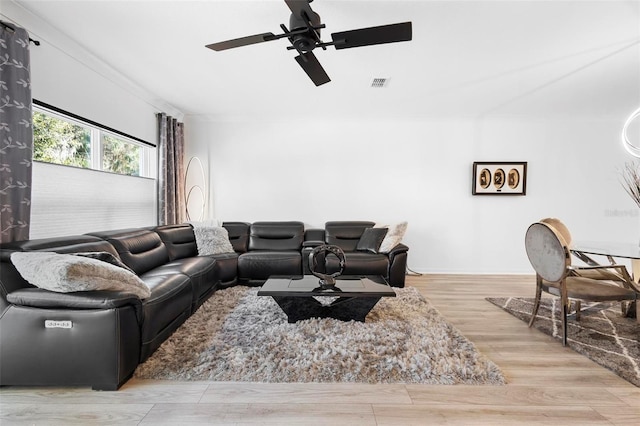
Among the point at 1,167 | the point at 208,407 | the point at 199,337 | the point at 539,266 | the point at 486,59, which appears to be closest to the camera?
the point at 208,407

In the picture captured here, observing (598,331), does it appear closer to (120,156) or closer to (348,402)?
(348,402)

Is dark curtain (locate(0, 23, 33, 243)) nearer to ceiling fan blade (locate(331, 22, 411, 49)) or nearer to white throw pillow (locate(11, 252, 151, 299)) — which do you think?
white throw pillow (locate(11, 252, 151, 299))

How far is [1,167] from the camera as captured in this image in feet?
7.04

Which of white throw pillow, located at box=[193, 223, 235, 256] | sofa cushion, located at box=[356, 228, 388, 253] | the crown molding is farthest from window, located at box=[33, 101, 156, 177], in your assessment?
sofa cushion, located at box=[356, 228, 388, 253]

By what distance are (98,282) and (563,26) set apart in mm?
3864

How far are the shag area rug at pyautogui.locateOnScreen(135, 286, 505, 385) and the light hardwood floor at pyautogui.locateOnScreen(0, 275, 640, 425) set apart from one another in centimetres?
8

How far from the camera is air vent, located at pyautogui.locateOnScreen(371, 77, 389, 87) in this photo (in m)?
3.49

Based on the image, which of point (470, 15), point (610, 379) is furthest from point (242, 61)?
point (610, 379)

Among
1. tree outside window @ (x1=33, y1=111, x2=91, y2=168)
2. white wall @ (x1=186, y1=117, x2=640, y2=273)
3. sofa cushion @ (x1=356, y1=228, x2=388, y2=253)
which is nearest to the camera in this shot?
tree outside window @ (x1=33, y1=111, x2=91, y2=168)

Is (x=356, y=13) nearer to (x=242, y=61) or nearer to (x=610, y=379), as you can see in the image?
(x=242, y=61)

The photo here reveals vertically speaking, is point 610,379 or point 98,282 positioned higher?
point 98,282

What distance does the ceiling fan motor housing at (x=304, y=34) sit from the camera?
1.85m

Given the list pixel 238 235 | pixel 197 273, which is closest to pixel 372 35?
pixel 197 273

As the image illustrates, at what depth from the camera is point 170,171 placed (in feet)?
14.9
